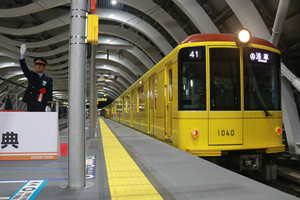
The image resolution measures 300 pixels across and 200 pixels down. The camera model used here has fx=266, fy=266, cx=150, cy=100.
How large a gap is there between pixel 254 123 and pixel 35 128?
4126 mm

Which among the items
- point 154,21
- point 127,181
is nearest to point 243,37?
point 127,181

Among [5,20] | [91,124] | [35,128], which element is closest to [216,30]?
[91,124]

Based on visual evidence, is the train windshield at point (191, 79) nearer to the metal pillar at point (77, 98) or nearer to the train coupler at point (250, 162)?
the train coupler at point (250, 162)

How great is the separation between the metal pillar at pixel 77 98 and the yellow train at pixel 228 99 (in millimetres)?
2612

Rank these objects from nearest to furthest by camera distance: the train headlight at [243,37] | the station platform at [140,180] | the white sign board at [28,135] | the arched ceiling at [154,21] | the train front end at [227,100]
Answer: the station platform at [140,180] < the white sign board at [28,135] < the train front end at [227,100] < the train headlight at [243,37] < the arched ceiling at [154,21]

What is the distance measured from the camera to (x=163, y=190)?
3125mm

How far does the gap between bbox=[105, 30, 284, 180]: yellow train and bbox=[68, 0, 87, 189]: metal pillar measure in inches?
103

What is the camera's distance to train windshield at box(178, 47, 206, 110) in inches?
208

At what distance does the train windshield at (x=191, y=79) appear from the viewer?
208 inches

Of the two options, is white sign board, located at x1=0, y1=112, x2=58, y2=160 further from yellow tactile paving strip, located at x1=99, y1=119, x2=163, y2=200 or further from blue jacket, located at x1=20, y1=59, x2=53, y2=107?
yellow tactile paving strip, located at x1=99, y1=119, x2=163, y2=200

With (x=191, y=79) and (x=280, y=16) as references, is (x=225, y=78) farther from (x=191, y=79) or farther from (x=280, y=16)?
(x=280, y=16)

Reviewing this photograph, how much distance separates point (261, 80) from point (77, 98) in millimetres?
3976

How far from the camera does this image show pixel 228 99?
17.4 ft

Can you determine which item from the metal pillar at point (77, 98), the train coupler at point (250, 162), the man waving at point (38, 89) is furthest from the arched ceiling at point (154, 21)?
the metal pillar at point (77, 98)
